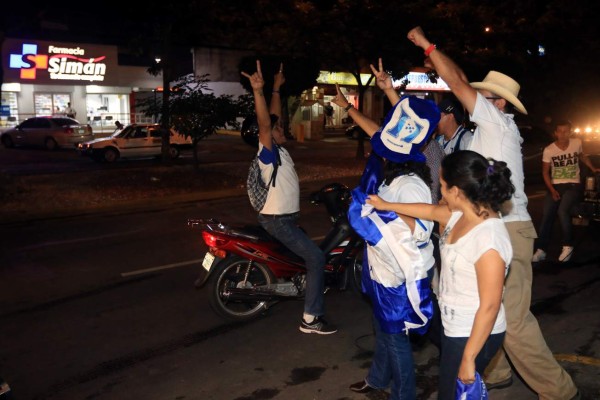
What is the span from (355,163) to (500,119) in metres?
18.0

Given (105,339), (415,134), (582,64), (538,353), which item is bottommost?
(105,339)

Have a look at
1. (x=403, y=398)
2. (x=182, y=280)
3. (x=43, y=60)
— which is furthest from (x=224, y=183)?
(x=43, y=60)

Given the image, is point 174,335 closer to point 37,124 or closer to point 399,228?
point 399,228

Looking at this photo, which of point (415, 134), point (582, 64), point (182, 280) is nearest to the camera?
point (415, 134)

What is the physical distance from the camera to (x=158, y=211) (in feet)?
40.0

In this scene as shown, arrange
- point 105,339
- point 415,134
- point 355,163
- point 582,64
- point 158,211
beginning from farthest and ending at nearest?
1. point 582,64
2. point 355,163
3. point 158,211
4. point 105,339
5. point 415,134

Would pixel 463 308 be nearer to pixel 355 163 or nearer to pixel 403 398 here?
pixel 403 398

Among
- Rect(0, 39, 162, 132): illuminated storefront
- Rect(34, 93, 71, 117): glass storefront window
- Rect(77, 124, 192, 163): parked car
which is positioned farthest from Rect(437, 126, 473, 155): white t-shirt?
Rect(34, 93, 71, 117): glass storefront window

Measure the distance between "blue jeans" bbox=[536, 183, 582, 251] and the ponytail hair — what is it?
5.51 metres

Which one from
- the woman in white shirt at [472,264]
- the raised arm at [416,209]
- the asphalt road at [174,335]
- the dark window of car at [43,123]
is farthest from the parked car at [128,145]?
the woman in white shirt at [472,264]

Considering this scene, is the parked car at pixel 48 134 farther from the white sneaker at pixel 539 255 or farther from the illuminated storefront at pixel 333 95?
the white sneaker at pixel 539 255

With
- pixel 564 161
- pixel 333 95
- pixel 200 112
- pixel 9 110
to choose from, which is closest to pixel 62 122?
pixel 9 110

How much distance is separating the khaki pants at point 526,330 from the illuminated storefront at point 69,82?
36.4 m

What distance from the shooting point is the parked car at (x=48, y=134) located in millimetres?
28297
